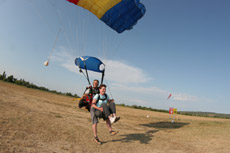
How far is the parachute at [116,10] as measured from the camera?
23.9 ft

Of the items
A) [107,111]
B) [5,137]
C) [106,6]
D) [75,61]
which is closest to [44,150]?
[5,137]

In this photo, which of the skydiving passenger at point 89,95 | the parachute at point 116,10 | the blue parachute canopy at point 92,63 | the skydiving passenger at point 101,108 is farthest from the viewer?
the parachute at point 116,10

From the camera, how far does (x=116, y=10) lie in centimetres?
757

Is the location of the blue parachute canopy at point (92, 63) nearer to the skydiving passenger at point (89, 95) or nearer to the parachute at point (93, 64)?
the parachute at point (93, 64)

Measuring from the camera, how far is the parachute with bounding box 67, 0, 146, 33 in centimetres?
729

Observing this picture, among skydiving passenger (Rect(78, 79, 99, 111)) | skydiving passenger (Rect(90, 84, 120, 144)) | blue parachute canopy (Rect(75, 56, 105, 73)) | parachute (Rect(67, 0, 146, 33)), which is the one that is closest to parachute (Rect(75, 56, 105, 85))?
blue parachute canopy (Rect(75, 56, 105, 73))

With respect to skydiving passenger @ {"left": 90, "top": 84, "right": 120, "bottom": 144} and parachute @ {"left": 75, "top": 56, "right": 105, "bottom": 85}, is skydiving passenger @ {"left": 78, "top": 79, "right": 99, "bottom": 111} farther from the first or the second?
parachute @ {"left": 75, "top": 56, "right": 105, "bottom": 85}

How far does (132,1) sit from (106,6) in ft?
4.38

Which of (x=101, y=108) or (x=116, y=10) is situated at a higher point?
(x=116, y=10)

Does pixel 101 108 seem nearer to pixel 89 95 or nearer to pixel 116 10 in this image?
pixel 89 95

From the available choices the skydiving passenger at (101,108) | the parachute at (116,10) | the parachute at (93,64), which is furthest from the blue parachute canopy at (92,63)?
the parachute at (116,10)

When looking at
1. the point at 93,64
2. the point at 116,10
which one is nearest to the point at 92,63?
the point at 93,64

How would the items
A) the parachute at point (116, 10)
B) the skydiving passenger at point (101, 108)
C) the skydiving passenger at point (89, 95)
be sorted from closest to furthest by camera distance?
the skydiving passenger at point (101, 108), the skydiving passenger at point (89, 95), the parachute at point (116, 10)

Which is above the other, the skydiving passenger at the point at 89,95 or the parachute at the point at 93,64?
the parachute at the point at 93,64
